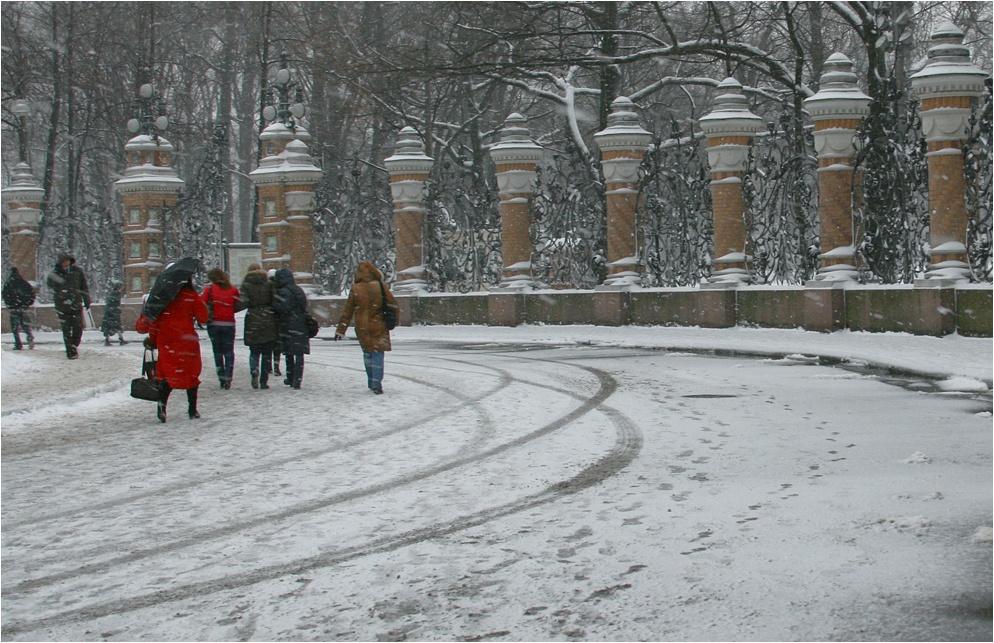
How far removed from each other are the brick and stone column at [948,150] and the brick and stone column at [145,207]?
18.0m

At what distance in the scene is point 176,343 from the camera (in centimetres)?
1092

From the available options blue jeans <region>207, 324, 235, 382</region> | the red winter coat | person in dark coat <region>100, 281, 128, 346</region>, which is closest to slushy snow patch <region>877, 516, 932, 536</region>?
the red winter coat

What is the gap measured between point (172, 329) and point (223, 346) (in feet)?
9.50

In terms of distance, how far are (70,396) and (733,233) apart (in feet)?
38.1

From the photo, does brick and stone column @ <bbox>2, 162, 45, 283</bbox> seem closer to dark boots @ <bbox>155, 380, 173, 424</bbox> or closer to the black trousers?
the black trousers

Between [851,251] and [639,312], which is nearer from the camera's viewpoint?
[851,251]

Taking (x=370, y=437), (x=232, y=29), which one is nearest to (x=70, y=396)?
(x=370, y=437)

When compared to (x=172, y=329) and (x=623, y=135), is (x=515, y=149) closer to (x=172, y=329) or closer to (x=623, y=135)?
(x=623, y=135)

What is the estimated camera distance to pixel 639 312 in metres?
22.2

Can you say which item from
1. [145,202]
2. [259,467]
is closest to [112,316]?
[145,202]

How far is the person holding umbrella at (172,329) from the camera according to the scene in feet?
35.6

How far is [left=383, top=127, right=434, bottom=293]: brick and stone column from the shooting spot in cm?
2528

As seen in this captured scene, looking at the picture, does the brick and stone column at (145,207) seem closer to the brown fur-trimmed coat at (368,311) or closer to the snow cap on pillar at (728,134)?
the snow cap on pillar at (728,134)

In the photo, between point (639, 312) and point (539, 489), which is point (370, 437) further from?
point (639, 312)
